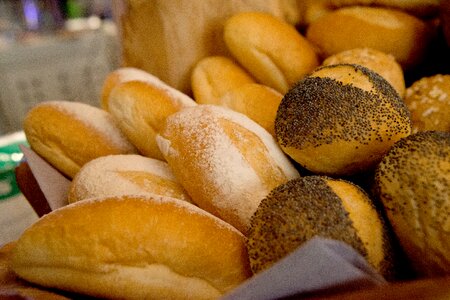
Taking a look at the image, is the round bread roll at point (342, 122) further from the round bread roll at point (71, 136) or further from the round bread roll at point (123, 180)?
the round bread roll at point (71, 136)

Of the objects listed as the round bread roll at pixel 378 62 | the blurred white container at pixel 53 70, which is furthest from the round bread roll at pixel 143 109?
the blurred white container at pixel 53 70

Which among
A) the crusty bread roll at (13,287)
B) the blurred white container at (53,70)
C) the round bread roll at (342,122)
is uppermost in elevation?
the round bread roll at (342,122)

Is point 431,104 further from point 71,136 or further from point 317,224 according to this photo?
point 71,136

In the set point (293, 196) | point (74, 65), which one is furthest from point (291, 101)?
point (74, 65)

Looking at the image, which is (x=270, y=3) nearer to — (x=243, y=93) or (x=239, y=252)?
(x=243, y=93)

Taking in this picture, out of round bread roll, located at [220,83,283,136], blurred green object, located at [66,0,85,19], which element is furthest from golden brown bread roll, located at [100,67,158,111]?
blurred green object, located at [66,0,85,19]

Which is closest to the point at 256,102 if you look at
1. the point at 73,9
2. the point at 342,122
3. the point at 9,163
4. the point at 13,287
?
the point at 342,122

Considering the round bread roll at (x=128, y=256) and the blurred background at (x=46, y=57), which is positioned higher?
the round bread roll at (x=128, y=256)
